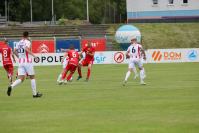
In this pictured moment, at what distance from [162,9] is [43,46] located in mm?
37644

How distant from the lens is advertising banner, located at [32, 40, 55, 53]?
60469 mm

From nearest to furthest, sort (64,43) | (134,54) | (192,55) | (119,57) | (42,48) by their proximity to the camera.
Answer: (134,54), (119,57), (192,55), (42,48), (64,43)

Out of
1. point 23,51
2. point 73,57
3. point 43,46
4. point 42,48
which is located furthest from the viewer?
point 43,46

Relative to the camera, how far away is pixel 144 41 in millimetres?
73000

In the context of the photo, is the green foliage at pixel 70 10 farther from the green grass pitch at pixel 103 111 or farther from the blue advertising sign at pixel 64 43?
the green grass pitch at pixel 103 111

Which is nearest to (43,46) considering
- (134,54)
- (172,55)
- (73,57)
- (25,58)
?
(172,55)

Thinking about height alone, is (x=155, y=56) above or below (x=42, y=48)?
below

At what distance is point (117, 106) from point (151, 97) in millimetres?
2873

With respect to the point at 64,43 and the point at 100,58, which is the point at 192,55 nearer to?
the point at 100,58

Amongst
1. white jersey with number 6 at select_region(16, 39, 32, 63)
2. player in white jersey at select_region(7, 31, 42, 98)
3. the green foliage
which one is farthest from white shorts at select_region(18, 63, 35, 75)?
the green foliage

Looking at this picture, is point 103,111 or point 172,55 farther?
point 172,55

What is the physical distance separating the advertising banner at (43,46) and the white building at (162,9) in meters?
34.8

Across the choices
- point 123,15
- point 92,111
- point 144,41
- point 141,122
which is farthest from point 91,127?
point 123,15

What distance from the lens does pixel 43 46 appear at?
199 feet
